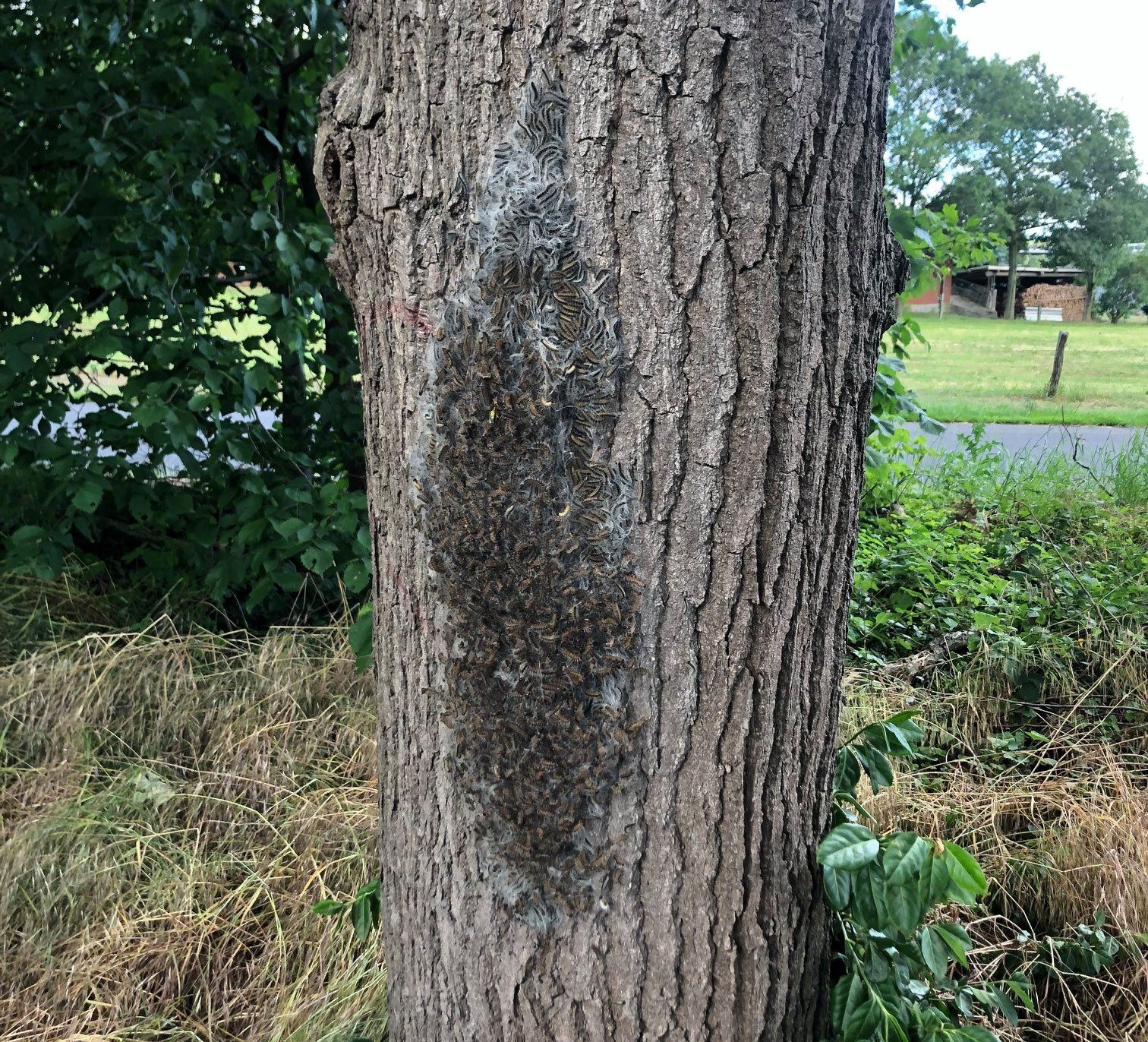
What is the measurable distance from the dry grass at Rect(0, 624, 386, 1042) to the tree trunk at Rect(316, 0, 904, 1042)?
1120 millimetres

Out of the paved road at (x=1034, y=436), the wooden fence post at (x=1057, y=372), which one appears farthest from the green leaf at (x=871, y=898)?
the wooden fence post at (x=1057, y=372)

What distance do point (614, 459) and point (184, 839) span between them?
2326 mm

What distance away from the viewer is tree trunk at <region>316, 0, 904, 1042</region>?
1190 millimetres

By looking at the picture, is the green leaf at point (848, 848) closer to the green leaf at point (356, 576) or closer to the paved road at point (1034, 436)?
the green leaf at point (356, 576)

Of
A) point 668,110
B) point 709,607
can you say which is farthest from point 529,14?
point 709,607

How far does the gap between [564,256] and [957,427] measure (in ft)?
35.4

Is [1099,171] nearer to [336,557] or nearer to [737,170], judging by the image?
[336,557]

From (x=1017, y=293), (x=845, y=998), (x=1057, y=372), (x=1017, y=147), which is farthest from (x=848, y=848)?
(x=1017, y=293)

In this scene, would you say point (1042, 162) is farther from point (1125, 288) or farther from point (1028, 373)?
point (1028, 373)

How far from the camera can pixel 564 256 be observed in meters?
1.20

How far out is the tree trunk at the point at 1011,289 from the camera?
18692 mm

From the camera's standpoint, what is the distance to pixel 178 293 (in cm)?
371

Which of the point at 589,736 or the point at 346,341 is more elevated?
the point at 346,341

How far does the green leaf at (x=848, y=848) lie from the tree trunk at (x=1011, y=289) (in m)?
19.7
